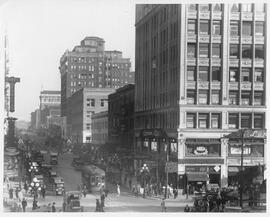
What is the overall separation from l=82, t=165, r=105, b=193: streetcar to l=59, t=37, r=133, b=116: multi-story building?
4545 mm

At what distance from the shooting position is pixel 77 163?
132ft

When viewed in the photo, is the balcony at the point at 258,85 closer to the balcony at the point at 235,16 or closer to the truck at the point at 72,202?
the balcony at the point at 235,16

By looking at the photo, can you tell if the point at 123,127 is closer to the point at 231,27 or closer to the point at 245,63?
the point at 245,63

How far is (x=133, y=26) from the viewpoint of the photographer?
120 feet

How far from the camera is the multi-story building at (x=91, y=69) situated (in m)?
35.9

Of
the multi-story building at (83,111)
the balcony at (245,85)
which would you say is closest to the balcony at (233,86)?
the balcony at (245,85)

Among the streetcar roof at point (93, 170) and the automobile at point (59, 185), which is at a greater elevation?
the streetcar roof at point (93, 170)

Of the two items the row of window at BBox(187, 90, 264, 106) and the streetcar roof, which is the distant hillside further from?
the row of window at BBox(187, 90, 264, 106)

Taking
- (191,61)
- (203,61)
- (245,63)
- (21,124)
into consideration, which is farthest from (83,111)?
(245,63)

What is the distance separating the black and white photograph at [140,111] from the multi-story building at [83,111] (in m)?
0.09

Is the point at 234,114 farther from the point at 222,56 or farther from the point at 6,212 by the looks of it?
the point at 6,212

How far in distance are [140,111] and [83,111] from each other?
5.15 metres

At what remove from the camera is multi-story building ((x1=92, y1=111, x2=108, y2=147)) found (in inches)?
1561

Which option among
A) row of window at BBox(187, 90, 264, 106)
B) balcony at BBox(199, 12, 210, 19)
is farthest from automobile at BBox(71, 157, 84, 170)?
balcony at BBox(199, 12, 210, 19)
